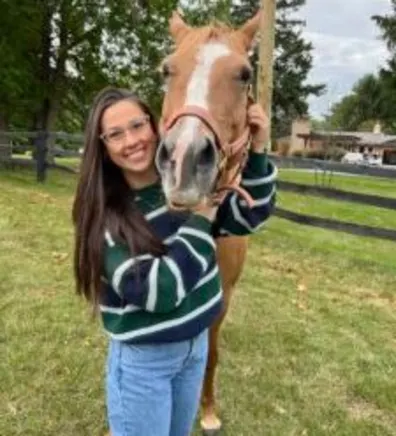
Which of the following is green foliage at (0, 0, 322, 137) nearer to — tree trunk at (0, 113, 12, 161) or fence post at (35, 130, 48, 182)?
tree trunk at (0, 113, 12, 161)

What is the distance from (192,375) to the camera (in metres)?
2.04

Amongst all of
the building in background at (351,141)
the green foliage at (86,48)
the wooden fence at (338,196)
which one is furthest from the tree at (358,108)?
the wooden fence at (338,196)

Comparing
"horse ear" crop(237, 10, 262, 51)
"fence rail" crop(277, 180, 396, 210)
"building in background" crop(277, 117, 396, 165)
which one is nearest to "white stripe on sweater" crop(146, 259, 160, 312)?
"horse ear" crop(237, 10, 262, 51)

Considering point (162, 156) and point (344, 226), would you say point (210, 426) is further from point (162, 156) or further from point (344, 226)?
point (344, 226)

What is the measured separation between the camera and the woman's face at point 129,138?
1866mm

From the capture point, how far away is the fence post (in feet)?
42.2

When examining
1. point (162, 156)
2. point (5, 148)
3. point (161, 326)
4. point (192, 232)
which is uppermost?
point (162, 156)

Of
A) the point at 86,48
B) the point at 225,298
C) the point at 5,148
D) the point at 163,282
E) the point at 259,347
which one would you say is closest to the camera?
the point at 163,282

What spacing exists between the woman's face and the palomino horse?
74 mm

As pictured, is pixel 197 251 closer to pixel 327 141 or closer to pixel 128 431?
pixel 128 431

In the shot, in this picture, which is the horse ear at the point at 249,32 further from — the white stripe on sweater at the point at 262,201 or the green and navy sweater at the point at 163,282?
the green and navy sweater at the point at 163,282

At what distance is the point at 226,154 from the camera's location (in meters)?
1.85

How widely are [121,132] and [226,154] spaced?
0.30 metres

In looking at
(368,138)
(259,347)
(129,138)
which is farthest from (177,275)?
(368,138)
